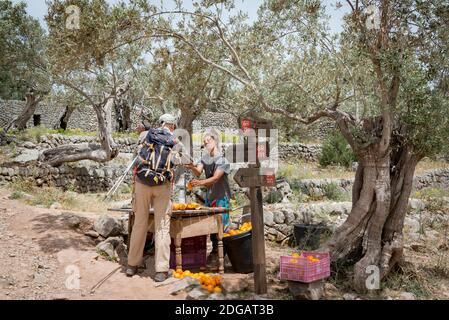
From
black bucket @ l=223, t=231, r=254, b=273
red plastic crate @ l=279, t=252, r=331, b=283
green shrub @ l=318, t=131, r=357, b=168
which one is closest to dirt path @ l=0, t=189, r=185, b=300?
black bucket @ l=223, t=231, r=254, b=273

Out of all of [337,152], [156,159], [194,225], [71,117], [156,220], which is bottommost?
[194,225]

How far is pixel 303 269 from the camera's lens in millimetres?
5172

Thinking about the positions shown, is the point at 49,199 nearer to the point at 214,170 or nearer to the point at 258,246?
the point at 214,170

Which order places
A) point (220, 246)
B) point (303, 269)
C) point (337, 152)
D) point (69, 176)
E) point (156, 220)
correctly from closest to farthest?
point (303, 269) → point (156, 220) → point (220, 246) → point (69, 176) → point (337, 152)

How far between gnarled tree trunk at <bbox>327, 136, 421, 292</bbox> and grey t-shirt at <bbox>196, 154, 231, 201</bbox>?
184cm

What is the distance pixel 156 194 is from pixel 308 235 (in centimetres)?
338

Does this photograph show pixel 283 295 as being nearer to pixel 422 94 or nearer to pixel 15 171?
pixel 422 94

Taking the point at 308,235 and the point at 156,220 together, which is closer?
the point at 156,220

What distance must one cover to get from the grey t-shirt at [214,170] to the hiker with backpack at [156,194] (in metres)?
0.89

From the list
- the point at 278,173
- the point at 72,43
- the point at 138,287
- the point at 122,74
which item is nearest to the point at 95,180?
the point at 122,74

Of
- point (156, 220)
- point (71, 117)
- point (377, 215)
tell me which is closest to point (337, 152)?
point (377, 215)

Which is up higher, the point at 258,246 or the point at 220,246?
the point at 258,246

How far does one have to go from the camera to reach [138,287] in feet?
17.8

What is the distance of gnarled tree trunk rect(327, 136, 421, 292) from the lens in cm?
602
